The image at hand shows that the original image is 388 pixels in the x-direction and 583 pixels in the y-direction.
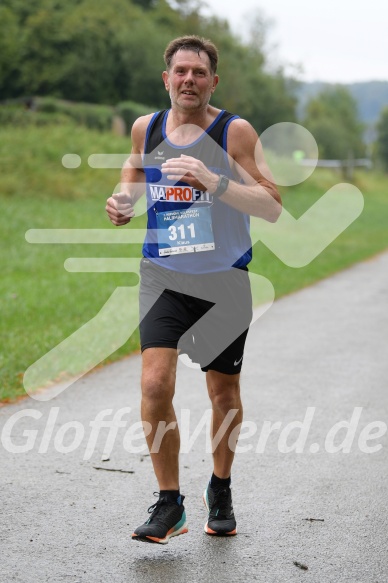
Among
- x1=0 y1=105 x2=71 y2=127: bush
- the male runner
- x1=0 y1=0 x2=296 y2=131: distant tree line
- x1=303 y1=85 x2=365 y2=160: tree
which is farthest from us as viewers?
x1=303 y1=85 x2=365 y2=160: tree

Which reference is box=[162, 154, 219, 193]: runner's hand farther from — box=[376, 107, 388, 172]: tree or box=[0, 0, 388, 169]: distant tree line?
box=[376, 107, 388, 172]: tree

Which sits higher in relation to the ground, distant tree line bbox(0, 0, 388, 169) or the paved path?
distant tree line bbox(0, 0, 388, 169)

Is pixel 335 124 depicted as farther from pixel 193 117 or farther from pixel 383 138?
pixel 193 117

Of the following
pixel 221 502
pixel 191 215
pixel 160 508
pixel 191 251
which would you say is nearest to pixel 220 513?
pixel 221 502

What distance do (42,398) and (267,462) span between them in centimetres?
214

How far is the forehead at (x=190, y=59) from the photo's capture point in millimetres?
4488

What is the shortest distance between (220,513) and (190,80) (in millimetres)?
1903

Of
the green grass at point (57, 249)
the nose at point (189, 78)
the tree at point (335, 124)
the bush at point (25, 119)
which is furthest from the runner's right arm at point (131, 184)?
the tree at point (335, 124)

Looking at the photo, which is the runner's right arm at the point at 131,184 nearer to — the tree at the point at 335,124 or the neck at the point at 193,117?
the neck at the point at 193,117

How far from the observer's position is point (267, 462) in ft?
19.4

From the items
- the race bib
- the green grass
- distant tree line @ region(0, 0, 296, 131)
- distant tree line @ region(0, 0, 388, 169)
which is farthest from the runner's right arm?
distant tree line @ region(0, 0, 296, 131)

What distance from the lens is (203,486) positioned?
17.8 feet

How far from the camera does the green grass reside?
10156mm

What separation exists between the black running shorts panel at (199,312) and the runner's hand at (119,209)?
0.23 m
